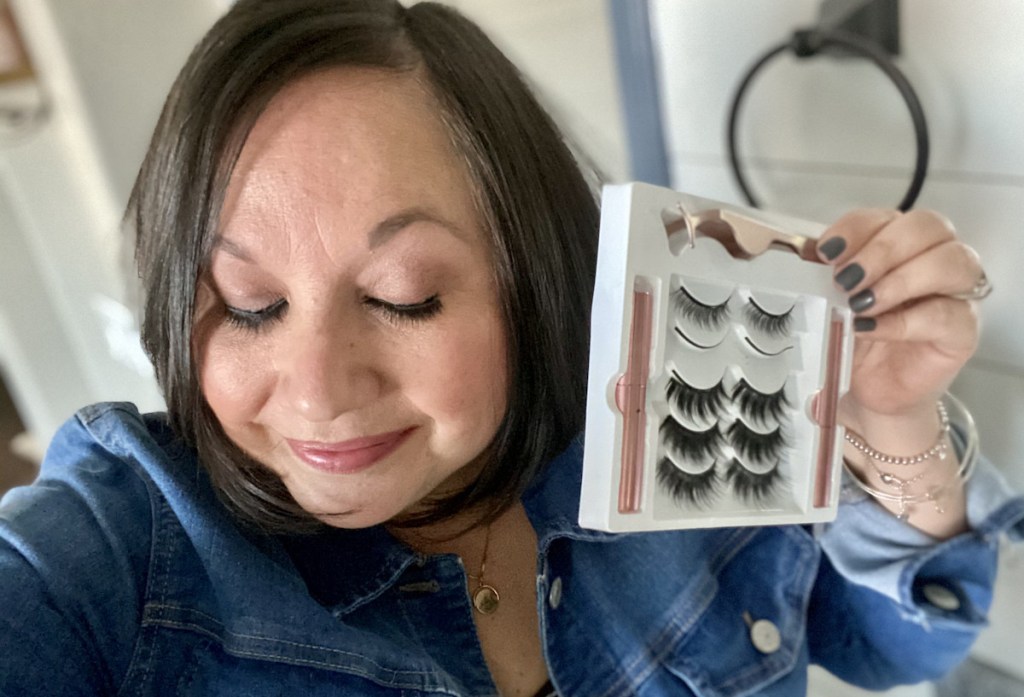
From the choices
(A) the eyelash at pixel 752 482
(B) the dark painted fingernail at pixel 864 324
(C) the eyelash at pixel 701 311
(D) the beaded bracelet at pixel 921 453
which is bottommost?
(D) the beaded bracelet at pixel 921 453

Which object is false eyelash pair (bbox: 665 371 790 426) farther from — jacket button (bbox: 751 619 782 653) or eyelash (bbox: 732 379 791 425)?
jacket button (bbox: 751 619 782 653)

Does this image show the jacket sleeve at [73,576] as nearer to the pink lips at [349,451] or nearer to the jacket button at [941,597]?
the pink lips at [349,451]

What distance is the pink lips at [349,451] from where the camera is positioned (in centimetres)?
53

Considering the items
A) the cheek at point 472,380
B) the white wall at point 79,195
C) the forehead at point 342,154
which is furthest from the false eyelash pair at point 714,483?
the white wall at point 79,195

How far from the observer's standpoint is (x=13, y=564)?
0.47 metres

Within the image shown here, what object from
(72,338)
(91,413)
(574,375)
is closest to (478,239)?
(574,375)

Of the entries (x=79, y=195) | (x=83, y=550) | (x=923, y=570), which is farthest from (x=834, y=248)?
(x=79, y=195)

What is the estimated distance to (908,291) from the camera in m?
0.57

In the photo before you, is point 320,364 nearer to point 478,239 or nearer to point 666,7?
point 478,239

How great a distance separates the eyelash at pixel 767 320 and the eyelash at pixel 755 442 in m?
0.07

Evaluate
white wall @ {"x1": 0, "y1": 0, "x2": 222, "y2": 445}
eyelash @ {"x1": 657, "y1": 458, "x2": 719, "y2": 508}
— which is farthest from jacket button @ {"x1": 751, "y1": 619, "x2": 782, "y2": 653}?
white wall @ {"x1": 0, "y1": 0, "x2": 222, "y2": 445}

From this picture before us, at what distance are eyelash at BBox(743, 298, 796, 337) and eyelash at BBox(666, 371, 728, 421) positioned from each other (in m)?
0.05

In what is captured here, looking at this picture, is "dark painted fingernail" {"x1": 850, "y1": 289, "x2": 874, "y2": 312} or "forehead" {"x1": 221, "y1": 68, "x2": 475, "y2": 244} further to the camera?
"dark painted fingernail" {"x1": 850, "y1": 289, "x2": 874, "y2": 312}

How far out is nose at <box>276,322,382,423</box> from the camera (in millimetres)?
484
